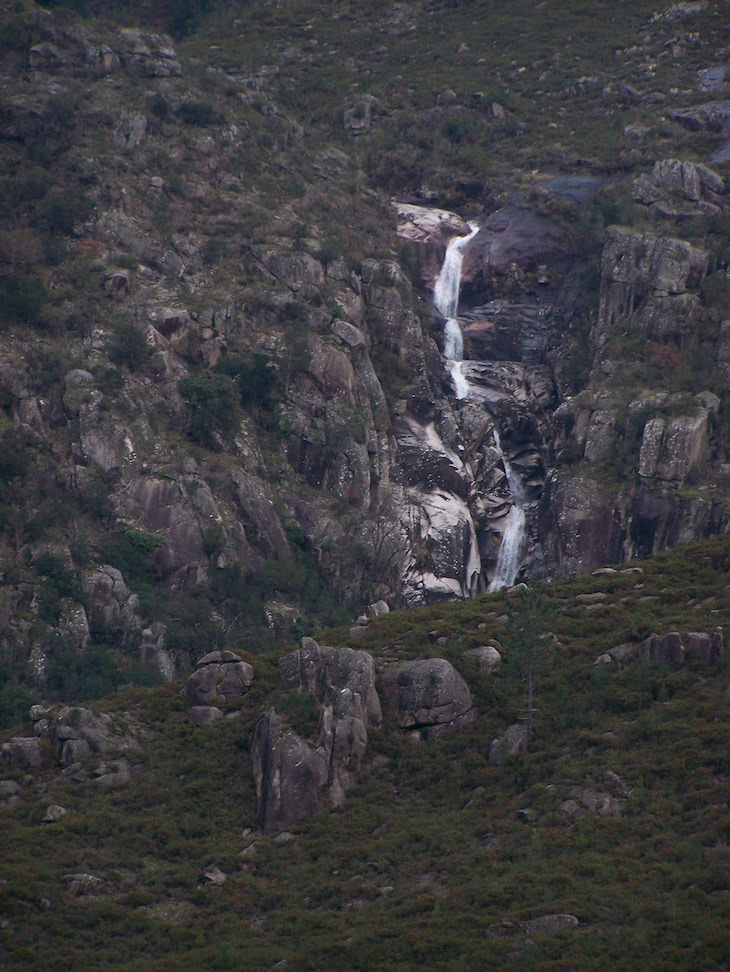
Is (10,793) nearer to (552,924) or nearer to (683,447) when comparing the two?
Answer: (552,924)

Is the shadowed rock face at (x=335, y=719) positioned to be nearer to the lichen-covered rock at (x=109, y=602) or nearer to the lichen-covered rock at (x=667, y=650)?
the lichen-covered rock at (x=667, y=650)

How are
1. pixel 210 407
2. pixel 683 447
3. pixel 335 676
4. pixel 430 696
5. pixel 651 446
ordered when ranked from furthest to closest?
pixel 651 446, pixel 210 407, pixel 683 447, pixel 335 676, pixel 430 696

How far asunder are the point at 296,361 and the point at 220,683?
38.7 meters

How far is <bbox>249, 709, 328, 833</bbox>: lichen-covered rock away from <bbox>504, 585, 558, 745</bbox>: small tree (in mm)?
10255

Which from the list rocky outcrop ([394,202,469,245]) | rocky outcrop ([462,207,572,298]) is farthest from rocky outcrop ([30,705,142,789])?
rocky outcrop ([394,202,469,245])

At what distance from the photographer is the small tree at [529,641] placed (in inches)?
2298

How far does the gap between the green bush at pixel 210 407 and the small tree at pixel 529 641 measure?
36.0 m

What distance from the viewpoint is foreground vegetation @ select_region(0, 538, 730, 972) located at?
42.7 metres

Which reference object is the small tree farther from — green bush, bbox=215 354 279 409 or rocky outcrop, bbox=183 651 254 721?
green bush, bbox=215 354 279 409

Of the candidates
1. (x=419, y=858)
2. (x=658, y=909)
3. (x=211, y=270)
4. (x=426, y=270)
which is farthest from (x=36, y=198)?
(x=658, y=909)

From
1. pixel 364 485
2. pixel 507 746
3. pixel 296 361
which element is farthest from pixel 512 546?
pixel 507 746

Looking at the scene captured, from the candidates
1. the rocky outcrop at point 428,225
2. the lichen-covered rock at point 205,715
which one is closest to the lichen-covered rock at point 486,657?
the lichen-covered rock at point 205,715

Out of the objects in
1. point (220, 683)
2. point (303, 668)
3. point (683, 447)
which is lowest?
point (220, 683)

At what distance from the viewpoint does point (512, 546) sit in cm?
9775
